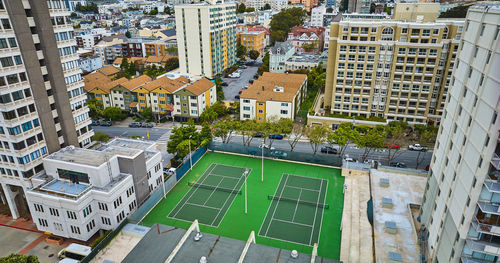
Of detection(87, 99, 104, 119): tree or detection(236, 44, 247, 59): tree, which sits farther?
detection(236, 44, 247, 59): tree

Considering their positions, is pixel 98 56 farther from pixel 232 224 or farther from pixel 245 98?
pixel 232 224

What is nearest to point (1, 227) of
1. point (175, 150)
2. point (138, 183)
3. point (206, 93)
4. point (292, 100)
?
point (138, 183)

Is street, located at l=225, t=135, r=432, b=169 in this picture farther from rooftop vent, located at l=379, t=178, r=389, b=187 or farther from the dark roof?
the dark roof

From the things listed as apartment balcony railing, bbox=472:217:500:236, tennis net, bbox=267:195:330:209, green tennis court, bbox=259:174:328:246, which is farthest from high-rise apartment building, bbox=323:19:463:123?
apartment balcony railing, bbox=472:217:500:236

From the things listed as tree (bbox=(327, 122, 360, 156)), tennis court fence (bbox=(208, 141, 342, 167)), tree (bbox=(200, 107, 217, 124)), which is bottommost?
tennis court fence (bbox=(208, 141, 342, 167))

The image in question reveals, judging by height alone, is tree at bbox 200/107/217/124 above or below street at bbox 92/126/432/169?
above
